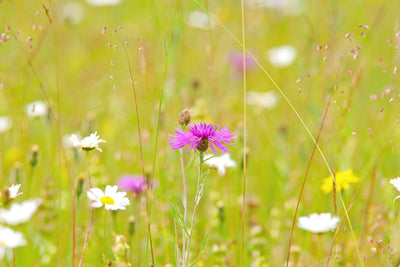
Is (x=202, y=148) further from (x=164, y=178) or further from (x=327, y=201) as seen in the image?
(x=327, y=201)

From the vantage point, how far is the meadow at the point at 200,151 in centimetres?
117

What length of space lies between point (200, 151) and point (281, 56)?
6.98 feet

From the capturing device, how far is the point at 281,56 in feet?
10.1

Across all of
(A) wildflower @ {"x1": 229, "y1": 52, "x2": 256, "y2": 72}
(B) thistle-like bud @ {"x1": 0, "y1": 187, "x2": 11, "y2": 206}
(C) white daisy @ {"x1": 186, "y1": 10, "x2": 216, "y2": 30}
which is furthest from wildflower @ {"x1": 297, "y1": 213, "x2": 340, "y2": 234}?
(A) wildflower @ {"x1": 229, "y1": 52, "x2": 256, "y2": 72}

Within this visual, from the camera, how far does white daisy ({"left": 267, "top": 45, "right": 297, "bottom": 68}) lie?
3.04 meters

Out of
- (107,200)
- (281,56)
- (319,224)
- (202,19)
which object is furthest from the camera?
(281,56)

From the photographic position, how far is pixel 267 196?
215cm

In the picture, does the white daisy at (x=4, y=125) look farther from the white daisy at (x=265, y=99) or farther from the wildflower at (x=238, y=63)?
the wildflower at (x=238, y=63)

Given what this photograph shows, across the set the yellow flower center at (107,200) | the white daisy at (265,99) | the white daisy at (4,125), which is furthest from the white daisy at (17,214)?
the white daisy at (265,99)

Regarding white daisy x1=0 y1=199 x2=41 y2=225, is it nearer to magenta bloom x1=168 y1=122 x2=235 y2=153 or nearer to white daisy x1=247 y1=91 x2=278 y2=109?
magenta bloom x1=168 y1=122 x2=235 y2=153

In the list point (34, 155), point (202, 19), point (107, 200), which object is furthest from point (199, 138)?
point (202, 19)

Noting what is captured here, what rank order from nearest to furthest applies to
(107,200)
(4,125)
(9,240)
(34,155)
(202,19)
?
1. (9,240)
2. (107,200)
3. (34,155)
4. (4,125)
5. (202,19)

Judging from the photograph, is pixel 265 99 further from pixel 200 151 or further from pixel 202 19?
pixel 200 151

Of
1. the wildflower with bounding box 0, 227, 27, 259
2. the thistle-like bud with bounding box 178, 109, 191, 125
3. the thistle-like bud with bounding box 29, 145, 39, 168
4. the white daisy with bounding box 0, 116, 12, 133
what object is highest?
the white daisy with bounding box 0, 116, 12, 133
